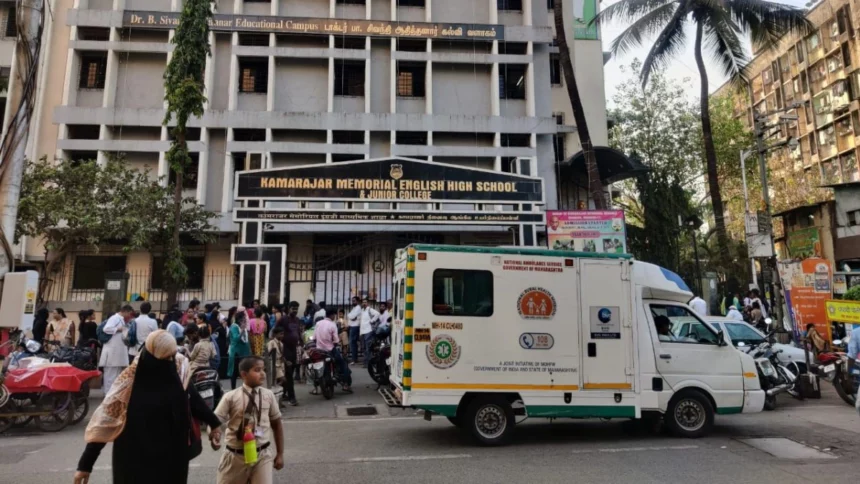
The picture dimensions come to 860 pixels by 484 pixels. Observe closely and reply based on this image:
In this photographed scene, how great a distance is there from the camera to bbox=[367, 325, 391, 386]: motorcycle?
37.9 ft

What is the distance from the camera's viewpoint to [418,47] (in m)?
24.2

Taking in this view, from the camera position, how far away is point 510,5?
25.0m

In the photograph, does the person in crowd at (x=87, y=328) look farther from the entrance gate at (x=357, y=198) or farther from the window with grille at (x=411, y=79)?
the window with grille at (x=411, y=79)

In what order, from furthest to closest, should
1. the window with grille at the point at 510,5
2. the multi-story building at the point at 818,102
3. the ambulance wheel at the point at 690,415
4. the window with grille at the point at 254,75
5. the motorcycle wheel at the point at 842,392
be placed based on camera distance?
1. the multi-story building at the point at 818,102
2. the window with grille at the point at 510,5
3. the window with grille at the point at 254,75
4. the motorcycle wheel at the point at 842,392
5. the ambulance wheel at the point at 690,415

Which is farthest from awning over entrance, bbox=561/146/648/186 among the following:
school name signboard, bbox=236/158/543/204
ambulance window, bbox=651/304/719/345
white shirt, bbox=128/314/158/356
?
white shirt, bbox=128/314/158/356

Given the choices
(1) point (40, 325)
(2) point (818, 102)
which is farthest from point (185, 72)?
(2) point (818, 102)

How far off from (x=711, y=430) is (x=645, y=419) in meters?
0.92

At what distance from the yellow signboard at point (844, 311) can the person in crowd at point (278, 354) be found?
12.5m

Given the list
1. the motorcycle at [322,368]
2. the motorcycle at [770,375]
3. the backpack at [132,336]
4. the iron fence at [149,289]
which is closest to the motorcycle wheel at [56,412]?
the backpack at [132,336]

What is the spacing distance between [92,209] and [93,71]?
29.5 ft

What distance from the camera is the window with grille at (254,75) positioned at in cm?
2311

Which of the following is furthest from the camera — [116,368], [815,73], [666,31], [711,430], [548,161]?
[815,73]

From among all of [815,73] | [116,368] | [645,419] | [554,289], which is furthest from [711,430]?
[815,73]

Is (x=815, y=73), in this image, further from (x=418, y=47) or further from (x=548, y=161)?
(x=418, y=47)
